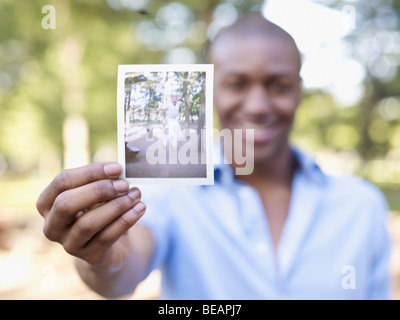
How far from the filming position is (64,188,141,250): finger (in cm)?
83

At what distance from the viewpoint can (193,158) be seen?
91 cm

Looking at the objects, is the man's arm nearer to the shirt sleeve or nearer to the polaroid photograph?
the polaroid photograph

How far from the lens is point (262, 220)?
4.69ft

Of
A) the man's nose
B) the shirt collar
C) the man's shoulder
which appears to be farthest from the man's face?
the man's shoulder

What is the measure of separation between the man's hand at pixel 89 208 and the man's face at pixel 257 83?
64 centimetres

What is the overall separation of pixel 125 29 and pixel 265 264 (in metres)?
4.34

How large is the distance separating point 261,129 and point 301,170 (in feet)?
1.16

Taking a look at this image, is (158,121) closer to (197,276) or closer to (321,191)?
(197,276)

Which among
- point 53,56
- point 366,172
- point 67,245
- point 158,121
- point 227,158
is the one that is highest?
point 53,56

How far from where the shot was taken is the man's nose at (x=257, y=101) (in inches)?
51.8

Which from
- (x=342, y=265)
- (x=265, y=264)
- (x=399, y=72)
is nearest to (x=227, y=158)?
(x=265, y=264)

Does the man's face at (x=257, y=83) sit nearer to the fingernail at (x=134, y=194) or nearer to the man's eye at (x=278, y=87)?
the man's eye at (x=278, y=87)

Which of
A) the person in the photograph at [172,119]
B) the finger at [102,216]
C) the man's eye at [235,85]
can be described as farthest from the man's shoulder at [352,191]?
the finger at [102,216]

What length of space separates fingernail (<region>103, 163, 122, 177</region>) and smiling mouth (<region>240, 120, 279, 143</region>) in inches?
25.5
